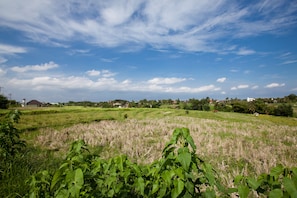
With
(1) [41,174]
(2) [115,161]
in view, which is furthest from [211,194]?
(1) [41,174]

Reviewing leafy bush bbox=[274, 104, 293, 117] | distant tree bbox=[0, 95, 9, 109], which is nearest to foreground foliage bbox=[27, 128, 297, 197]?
distant tree bbox=[0, 95, 9, 109]

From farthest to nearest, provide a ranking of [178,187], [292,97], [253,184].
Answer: [292,97] → [178,187] → [253,184]

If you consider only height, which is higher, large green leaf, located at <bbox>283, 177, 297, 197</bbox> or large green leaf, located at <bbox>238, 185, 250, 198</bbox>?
large green leaf, located at <bbox>283, 177, 297, 197</bbox>

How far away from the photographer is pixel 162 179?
9.07ft

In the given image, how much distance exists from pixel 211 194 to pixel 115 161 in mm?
1407

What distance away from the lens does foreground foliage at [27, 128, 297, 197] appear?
82.0 inches

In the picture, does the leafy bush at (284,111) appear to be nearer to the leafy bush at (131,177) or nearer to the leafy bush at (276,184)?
the leafy bush at (131,177)

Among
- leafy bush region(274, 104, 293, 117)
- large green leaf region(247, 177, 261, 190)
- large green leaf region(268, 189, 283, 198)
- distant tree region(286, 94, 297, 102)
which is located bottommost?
leafy bush region(274, 104, 293, 117)

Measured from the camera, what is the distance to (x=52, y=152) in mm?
10297

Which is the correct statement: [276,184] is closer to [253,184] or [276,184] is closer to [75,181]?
[253,184]

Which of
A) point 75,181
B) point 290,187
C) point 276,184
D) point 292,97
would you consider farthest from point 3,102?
point 292,97

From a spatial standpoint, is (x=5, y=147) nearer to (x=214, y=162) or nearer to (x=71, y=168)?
(x=71, y=168)

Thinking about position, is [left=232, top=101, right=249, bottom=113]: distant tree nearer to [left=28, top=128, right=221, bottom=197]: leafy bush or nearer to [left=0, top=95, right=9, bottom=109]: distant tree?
[left=0, top=95, right=9, bottom=109]: distant tree

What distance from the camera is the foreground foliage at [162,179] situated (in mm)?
2082
